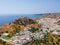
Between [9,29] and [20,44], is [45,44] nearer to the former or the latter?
[20,44]

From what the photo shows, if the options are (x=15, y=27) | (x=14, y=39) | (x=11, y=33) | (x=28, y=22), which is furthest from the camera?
(x=28, y=22)

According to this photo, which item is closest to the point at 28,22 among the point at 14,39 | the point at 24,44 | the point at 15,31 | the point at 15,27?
the point at 15,27

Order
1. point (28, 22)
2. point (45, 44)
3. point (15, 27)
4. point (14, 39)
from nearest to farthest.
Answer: point (45, 44), point (14, 39), point (15, 27), point (28, 22)

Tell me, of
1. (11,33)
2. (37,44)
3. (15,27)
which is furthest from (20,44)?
(15,27)

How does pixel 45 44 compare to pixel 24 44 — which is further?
pixel 24 44

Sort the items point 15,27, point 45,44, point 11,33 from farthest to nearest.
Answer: point 15,27 < point 11,33 < point 45,44

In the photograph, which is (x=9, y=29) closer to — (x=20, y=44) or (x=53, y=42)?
(x=20, y=44)

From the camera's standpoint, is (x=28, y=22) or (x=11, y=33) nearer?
(x=11, y=33)

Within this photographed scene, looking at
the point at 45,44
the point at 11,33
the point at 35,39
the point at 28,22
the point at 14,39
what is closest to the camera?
the point at 45,44

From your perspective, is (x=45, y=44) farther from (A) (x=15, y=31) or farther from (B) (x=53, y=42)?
(A) (x=15, y=31)
